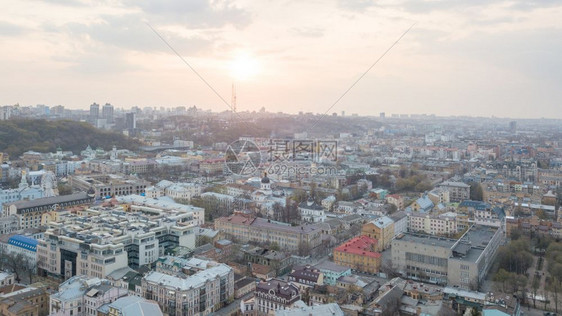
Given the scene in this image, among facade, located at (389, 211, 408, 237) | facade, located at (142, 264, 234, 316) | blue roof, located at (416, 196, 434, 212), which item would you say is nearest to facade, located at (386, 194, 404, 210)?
blue roof, located at (416, 196, 434, 212)

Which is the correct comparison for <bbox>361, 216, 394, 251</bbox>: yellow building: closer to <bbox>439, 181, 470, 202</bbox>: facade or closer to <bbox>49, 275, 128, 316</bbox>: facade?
<bbox>49, 275, 128, 316</bbox>: facade

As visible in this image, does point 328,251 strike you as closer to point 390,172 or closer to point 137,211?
point 137,211

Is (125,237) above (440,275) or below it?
above

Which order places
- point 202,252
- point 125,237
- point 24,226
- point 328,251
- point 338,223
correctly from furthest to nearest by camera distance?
1. point 338,223
2. point 24,226
3. point 328,251
4. point 202,252
5. point 125,237

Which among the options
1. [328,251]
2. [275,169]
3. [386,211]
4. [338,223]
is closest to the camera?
[328,251]

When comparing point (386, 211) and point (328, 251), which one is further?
point (386, 211)

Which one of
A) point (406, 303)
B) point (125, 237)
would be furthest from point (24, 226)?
point (406, 303)

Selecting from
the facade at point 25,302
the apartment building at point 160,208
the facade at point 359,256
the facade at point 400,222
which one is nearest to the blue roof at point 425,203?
the facade at point 400,222

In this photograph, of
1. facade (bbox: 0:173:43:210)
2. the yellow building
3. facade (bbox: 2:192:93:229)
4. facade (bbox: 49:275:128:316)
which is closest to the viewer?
facade (bbox: 49:275:128:316)
